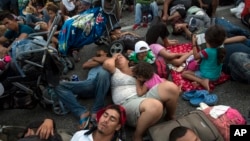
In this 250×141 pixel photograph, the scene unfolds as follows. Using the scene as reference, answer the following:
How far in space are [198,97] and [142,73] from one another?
868 mm

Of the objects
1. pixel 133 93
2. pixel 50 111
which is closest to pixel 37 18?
pixel 50 111

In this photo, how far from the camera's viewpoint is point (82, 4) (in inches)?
205

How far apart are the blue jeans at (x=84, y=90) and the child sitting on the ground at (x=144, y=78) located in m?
0.34

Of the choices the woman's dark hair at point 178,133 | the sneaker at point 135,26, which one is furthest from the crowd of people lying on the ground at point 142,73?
the sneaker at point 135,26

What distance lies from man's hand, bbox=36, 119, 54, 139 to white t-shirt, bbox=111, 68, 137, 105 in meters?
0.82

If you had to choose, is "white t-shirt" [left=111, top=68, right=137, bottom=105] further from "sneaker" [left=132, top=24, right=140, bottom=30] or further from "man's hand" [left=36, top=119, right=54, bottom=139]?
"sneaker" [left=132, top=24, right=140, bottom=30]

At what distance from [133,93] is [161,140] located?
69cm

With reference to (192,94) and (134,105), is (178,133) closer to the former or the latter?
(134,105)

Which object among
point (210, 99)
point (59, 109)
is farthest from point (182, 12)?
point (59, 109)

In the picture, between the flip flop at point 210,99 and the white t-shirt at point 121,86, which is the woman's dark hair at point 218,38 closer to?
the flip flop at point 210,99

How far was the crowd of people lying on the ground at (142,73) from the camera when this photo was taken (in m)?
3.05

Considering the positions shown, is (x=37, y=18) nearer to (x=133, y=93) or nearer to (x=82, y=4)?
(x=82, y=4)

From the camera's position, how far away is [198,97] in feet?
12.6

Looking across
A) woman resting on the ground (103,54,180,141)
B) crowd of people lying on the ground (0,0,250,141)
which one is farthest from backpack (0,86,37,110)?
woman resting on the ground (103,54,180,141)
